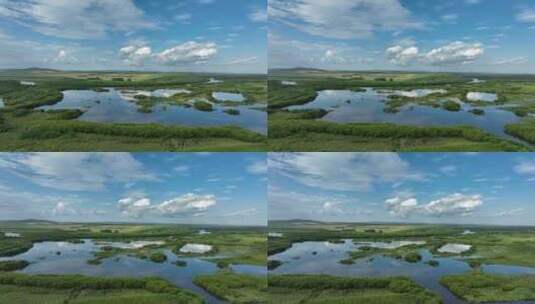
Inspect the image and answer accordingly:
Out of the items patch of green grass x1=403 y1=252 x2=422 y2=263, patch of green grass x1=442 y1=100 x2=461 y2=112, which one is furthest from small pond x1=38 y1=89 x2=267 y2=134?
patch of green grass x1=403 y1=252 x2=422 y2=263

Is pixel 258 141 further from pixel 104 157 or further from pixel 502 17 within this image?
pixel 502 17

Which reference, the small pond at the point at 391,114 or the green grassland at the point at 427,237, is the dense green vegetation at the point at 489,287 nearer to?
the green grassland at the point at 427,237

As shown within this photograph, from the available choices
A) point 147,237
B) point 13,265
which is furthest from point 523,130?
point 13,265

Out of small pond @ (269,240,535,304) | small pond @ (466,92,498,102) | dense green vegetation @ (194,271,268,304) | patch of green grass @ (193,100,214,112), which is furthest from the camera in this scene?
small pond @ (466,92,498,102)

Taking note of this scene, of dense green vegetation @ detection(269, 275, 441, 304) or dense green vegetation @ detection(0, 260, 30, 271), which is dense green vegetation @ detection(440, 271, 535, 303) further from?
dense green vegetation @ detection(0, 260, 30, 271)

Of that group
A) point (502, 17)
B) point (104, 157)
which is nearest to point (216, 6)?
point (104, 157)

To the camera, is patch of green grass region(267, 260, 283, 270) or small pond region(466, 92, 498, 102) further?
small pond region(466, 92, 498, 102)

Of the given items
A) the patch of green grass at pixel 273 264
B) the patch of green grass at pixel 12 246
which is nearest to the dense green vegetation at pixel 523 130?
the patch of green grass at pixel 273 264
